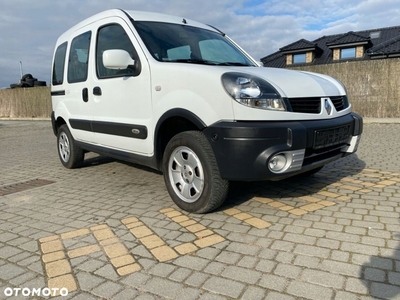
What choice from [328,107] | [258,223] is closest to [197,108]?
[258,223]

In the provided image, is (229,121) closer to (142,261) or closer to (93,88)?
(142,261)

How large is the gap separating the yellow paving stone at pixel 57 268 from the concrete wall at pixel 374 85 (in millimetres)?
13008

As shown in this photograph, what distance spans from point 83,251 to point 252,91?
1.88 meters

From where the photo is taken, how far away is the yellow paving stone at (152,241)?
2.62 metres

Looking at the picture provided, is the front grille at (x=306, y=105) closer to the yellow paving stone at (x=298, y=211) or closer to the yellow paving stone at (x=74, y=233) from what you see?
the yellow paving stone at (x=298, y=211)

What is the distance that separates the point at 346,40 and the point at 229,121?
89.0 ft

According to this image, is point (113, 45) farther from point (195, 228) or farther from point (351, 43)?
point (351, 43)

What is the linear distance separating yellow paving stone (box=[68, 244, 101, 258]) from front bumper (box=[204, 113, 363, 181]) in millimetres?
1198

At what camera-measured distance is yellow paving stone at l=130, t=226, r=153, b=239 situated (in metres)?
2.81

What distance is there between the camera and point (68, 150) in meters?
5.51

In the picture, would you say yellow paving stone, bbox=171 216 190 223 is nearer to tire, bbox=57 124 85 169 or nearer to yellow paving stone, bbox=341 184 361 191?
yellow paving stone, bbox=341 184 361 191

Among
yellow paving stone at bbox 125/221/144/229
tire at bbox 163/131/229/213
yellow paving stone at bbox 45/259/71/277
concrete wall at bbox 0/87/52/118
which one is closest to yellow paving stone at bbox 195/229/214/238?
tire at bbox 163/131/229/213

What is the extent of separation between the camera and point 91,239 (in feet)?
9.09

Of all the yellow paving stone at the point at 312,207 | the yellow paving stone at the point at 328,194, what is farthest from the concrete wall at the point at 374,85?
the yellow paving stone at the point at 312,207
